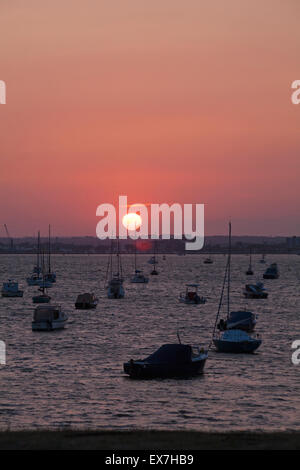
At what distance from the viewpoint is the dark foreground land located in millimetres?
21641

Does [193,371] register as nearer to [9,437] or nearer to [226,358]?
[226,358]

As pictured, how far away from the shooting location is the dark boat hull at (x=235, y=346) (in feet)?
204

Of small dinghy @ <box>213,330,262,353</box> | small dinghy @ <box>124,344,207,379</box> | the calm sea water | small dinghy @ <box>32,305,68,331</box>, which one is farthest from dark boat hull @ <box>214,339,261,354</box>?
small dinghy @ <box>32,305,68,331</box>

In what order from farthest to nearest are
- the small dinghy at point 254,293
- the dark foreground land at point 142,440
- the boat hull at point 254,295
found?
the small dinghy at point 254,293
the boat hull at point 254,295
the dark foreground land at point 142,440

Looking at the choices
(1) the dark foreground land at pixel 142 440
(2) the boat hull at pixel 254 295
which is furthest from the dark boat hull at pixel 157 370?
(2) the boat hull at pixel 254 295

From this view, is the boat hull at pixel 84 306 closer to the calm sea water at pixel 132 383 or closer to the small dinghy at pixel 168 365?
the calm sea water at pixel 132 383

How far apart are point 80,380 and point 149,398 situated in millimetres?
7541

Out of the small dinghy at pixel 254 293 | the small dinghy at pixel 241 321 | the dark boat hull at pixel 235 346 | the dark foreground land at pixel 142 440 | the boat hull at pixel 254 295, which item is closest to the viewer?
the dark foreground land at pixel 142 440

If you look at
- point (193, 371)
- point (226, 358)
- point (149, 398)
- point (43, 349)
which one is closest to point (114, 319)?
point (43, 349)

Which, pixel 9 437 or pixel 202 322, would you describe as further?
pixel 202 322

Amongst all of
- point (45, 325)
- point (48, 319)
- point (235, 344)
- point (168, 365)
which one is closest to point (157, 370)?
point (168, 365)

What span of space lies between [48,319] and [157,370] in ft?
111

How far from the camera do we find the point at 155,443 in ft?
73.6

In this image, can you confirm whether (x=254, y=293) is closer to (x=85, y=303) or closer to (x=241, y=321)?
(x=85, y=303)
